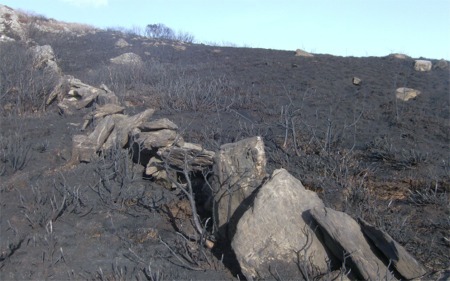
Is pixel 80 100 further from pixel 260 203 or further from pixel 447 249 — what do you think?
pixel 447 249

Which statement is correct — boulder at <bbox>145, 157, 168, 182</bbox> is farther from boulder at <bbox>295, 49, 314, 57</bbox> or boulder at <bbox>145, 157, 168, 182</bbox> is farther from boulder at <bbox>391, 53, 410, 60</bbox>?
boulder at <bbox>295, 49, 314, 57</bbox>

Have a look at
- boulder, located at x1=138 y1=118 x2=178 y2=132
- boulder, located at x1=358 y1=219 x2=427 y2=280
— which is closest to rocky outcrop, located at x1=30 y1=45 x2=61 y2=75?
boulder, located at x1=138 y1=118 x2=178 y2=132

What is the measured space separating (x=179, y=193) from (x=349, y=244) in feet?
7.36

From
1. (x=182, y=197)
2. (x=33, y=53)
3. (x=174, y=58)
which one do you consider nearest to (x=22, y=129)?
(x=182, y=197)

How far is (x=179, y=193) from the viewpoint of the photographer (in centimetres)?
550

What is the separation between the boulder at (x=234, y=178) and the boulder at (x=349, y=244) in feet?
2.49

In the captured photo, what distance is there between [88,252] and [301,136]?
3.39 meters

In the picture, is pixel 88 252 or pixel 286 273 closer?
pixel 286 273

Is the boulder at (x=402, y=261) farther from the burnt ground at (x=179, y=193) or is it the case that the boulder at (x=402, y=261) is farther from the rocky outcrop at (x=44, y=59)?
the rocky outcrop at (x=44, y=59)

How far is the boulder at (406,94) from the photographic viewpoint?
9648 mm

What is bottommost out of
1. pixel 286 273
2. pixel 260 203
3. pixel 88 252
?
pixel 88 252

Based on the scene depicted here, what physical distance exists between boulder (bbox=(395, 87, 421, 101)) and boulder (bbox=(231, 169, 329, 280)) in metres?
6.07

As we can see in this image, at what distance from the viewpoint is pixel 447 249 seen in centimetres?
412

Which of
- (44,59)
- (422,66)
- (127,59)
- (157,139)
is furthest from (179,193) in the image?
(127,59)
